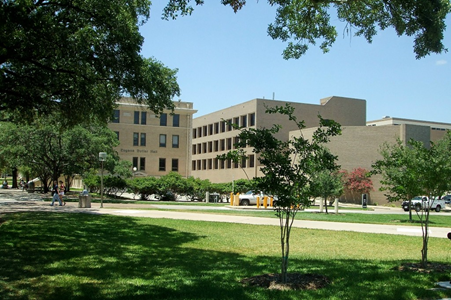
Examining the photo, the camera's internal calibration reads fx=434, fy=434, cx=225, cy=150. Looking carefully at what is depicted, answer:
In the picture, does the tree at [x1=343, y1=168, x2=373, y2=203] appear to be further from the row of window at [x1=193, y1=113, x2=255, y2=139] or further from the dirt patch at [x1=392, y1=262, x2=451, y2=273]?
the dirt patch at [x1=392, y1=262, x2=451, y2=273]

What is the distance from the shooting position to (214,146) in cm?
7531

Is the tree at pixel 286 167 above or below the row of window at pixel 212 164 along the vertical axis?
below

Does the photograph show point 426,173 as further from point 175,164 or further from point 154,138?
point 175,164

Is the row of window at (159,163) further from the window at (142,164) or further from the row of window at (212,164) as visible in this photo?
the row of window at (212,164)

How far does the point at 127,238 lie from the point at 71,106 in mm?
7011

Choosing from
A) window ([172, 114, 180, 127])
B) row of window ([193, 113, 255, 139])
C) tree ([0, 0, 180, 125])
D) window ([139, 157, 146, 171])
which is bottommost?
window ([139, 157, 146, 171])

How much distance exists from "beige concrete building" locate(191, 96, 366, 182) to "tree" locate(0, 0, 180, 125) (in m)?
37.2

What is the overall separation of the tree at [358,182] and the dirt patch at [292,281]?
4347 cm

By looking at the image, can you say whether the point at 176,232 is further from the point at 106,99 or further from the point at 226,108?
the point at 226,108

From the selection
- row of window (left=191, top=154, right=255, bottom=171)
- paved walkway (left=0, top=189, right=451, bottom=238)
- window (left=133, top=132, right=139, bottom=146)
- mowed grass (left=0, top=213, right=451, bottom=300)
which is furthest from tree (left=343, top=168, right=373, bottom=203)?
window (left=133, top=132, right=139, bottom=146)

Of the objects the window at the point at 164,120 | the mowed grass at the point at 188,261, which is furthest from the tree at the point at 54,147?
the window at the point at 164,120

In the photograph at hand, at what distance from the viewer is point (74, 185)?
297ft

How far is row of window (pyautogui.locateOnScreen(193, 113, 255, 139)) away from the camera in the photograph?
64.0 metres

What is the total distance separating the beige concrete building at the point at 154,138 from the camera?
70.7 meters
